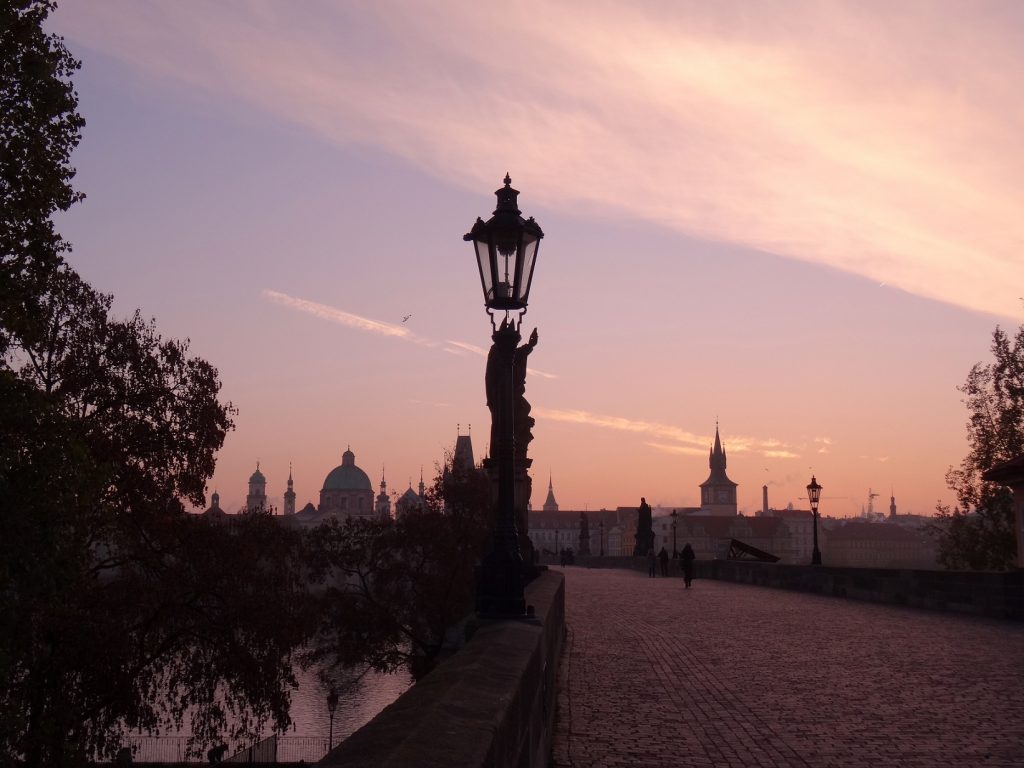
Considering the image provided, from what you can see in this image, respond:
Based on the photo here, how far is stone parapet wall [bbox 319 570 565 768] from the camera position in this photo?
10.4 feet

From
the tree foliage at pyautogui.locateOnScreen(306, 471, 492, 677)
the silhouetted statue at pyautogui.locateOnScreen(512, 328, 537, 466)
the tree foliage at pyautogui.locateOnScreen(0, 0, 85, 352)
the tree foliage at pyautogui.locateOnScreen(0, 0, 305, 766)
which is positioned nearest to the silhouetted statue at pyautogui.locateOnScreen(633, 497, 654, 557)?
the tree foliage at pyautogui.locateOnScreen(306, 471, 492, 677)

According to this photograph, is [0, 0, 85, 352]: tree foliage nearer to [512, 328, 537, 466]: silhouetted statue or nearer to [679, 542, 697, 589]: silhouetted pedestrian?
[512, 328, 537, 466]: silhouetted statue

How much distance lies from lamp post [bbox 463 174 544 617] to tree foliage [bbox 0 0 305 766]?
1017 centimetres

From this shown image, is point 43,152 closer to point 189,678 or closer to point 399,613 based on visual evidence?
point 189,678

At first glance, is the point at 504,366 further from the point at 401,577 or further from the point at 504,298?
the point at 401,577

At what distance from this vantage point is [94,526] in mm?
21688

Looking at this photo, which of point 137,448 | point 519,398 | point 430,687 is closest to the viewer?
point 430,687

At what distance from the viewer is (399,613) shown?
53.8 meters

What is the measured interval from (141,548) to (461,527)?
30.8m

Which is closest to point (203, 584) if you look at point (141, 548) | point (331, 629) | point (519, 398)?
point (141, 548)

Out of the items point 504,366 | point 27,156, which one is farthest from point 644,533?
point 504,366

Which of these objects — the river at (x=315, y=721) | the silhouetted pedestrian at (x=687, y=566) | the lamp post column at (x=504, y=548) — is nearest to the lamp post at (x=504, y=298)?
the lamp post column at (x=504, y=548)

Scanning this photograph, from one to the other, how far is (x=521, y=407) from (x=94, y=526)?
8.77 m

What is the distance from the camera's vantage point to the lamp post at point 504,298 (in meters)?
9.44
